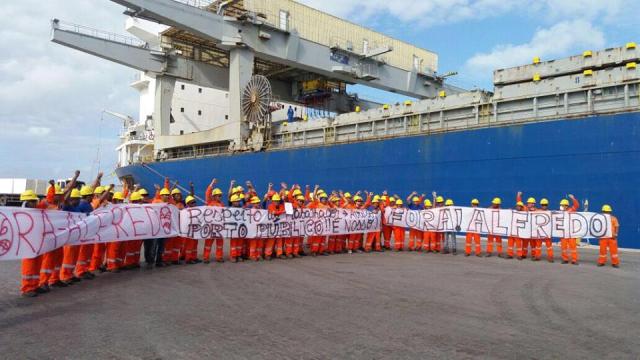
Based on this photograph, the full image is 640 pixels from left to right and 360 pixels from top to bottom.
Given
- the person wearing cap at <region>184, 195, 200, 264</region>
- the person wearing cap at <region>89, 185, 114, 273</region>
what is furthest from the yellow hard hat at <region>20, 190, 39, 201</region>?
the person wearing cap at <region>184, 195, 200, 264</region>

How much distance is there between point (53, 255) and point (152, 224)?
7.65 feet

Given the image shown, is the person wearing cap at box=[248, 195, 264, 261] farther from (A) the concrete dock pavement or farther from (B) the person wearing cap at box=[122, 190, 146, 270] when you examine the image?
(B) the person wearing cap at box=[122, 190, 146, 270]

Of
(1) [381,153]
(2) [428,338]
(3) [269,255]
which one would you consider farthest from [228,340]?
(1) [381,153]

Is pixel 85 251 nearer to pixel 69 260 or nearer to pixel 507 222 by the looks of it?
pixel 69 260

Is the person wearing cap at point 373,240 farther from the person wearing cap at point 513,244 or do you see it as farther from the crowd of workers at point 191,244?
the person wearing cap at point 513,244

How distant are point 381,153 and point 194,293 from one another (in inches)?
603

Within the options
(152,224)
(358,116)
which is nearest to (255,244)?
(152,224)

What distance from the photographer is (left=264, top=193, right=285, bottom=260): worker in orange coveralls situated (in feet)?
35.7

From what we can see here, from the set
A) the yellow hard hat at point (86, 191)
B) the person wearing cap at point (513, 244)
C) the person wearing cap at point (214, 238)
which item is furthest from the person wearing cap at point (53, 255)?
the person wearing cap at point (513, 244)

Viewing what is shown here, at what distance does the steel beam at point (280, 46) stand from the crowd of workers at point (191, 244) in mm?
12224

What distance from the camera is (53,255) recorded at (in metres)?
6.84

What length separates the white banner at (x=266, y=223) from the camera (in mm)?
9828

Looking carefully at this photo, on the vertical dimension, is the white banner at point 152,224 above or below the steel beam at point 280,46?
below

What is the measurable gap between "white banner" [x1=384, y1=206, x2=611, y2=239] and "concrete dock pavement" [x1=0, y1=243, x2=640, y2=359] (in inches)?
87.1
